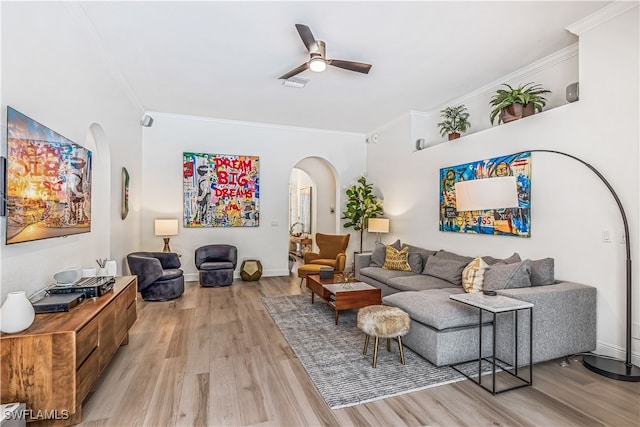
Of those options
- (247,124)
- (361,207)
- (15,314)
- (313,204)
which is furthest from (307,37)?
(313,204)

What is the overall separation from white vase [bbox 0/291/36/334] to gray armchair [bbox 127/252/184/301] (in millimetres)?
2933

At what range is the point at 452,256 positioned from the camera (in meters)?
4.69

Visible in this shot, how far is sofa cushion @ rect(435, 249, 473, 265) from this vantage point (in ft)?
14.5

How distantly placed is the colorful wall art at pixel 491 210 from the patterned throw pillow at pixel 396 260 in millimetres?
717

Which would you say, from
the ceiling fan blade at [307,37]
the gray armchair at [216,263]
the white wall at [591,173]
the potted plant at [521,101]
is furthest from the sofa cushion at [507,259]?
the gray armchair at [216,263]

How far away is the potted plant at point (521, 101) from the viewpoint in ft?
12.5

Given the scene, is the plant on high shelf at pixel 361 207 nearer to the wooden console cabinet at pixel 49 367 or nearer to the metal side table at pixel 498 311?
the metal side table at pixel 498 311

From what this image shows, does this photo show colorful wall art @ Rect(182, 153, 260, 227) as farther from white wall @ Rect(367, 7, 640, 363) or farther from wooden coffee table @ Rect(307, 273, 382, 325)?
white wall @ Rect(367, 7, 640, 363)

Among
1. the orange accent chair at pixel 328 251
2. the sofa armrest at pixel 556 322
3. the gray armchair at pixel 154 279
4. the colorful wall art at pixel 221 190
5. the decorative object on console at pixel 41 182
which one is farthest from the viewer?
the colorful wall art at pixel 221 190

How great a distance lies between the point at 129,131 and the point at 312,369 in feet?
14.8

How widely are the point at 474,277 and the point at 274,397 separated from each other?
8.05 feet

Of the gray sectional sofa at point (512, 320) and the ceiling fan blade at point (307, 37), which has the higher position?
the ceiling fan blade at point (307, 37)

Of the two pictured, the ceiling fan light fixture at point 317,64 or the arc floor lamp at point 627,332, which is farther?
the ceiling fan light fixture at point 317,64

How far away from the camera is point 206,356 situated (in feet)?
10.0
